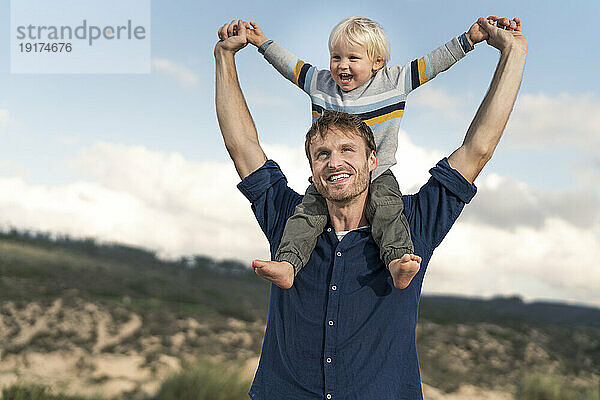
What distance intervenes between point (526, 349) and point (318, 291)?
13153 mm

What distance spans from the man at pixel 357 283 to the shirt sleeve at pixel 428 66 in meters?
0.15

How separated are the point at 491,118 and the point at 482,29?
47 centimetres

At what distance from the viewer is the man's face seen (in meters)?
2.51

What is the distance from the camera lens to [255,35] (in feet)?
10.2

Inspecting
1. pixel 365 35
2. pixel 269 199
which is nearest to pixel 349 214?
pixel 269 199

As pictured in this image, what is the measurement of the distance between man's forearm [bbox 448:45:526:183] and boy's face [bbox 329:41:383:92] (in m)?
0.56

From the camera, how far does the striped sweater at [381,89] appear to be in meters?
2.81

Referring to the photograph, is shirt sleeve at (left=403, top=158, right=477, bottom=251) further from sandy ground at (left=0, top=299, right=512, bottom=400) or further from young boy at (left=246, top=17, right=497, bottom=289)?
sandy ground at (left=0, top=299, right=512, bottom=400)

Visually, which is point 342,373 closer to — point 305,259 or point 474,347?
point 305,259

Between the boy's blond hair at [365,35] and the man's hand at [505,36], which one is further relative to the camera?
the boy's blond hair at [365,35]

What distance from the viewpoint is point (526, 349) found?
1439cm

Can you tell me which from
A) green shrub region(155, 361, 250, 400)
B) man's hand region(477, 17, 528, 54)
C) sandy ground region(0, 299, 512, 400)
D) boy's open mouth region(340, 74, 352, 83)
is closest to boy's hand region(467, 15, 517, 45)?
man's hand region(477, 17, 528, 54)

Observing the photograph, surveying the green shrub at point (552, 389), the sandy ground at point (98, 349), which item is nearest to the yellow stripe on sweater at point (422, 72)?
the sandy ground at point (98, 349)

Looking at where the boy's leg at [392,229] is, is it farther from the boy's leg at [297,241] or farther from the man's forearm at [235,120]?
the man's forearm at [235,120]
